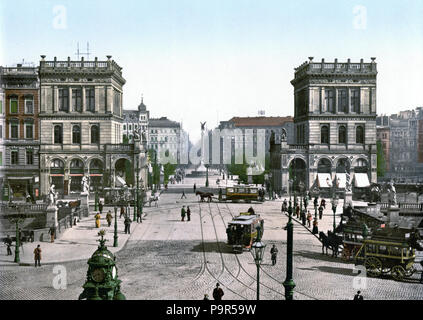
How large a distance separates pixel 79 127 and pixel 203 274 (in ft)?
144

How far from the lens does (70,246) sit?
31000 mm

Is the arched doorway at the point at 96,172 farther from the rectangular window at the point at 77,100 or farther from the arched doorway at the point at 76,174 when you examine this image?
the rectangular window at the point at 77,100

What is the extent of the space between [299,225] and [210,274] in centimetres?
1749

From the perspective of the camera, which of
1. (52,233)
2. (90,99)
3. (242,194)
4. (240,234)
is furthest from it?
(90,99)

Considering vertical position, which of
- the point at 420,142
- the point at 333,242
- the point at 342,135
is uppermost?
the point at 342,135

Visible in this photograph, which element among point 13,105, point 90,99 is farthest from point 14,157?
point 90,99

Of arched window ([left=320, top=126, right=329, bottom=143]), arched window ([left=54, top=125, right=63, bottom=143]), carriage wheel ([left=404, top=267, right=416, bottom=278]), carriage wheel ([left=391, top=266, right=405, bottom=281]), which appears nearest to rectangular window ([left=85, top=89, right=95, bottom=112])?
arched window ([left=54, top=125, right=63, bottom=143])

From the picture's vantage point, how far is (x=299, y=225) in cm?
4019

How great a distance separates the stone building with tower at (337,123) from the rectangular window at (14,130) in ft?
109

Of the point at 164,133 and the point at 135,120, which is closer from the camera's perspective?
the point at 135,120

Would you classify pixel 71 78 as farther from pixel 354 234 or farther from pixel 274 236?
pixel 354 234

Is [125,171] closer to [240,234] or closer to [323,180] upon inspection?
[323,180]

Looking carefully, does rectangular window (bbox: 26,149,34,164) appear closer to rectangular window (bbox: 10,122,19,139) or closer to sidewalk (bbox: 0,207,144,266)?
rectangular window (bbox: 10,122,19,139)
